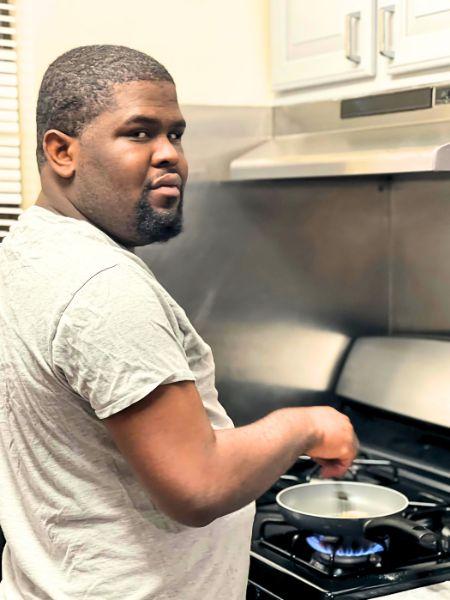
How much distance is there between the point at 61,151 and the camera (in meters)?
1.05

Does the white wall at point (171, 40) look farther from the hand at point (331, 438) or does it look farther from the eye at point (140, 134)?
the hand at point (331, 438)

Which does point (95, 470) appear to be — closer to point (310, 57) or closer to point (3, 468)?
point (3, 468)

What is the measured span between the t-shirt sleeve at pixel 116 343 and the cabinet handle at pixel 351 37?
88 cm

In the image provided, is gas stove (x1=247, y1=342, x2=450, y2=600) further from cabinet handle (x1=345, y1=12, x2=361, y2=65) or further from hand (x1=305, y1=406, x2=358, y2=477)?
cabinet handle (x1=345, y1=12, x2=361, y2=65)

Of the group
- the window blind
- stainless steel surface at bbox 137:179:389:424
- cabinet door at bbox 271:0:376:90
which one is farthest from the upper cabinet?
the window blind

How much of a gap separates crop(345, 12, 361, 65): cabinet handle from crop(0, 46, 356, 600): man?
654mm

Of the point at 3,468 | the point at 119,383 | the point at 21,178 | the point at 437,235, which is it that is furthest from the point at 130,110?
the point at 437,235

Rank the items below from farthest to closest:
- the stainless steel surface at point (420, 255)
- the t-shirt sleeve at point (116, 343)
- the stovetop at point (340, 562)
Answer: the stainless steel surface at point (420, 255), the stovetop at point (340, 562), the t-shirt sleeve at point (116, 343)

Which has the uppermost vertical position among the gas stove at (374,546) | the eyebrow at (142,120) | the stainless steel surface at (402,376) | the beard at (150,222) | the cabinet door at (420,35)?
the cabinet door at (420,35)

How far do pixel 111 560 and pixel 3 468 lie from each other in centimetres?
19

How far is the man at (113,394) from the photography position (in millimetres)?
906

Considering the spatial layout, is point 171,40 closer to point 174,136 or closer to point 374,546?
point 174,136

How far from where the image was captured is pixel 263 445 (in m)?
0.99

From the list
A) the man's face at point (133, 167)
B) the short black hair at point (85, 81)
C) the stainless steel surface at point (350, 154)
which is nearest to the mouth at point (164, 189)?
the man's face at point (133, 167)
